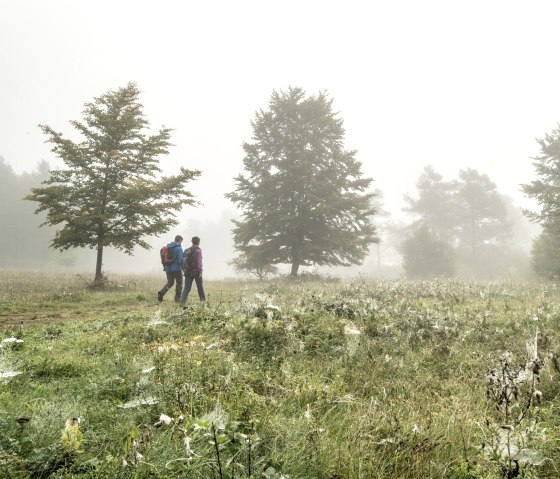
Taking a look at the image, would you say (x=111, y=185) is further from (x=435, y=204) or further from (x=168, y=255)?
(x=435, y=204)

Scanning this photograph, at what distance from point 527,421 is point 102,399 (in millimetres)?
4662

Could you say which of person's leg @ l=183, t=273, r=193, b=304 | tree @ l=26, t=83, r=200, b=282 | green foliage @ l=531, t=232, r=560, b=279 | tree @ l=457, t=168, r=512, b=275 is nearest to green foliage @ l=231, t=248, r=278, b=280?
tree @ l=26, t=83, r=200, b=282

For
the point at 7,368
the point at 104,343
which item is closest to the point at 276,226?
the point at 104,343

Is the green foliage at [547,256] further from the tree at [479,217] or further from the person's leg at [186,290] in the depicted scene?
the person's leg at [186,290]

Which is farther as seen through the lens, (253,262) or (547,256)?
(547,256)

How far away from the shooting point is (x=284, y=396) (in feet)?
14.1

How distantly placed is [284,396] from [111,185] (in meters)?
16.7

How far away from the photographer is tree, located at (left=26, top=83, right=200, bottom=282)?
16.9 meters

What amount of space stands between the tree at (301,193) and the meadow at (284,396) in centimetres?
1508

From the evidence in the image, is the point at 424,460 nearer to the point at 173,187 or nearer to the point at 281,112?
the point at 173,187

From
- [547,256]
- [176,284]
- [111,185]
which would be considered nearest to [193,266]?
[176,284]

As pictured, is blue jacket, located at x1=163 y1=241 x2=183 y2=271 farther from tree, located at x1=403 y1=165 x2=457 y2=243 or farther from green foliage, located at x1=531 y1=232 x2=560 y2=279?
tree, located at x1=403 y1=165 x2=457 y2=243

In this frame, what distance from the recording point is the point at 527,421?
3.84 m

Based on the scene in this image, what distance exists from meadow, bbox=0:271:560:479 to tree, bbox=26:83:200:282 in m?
8.73
